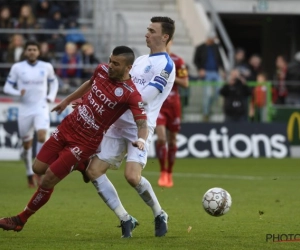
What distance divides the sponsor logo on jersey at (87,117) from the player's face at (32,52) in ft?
22.4

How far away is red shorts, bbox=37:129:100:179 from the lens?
9.80m

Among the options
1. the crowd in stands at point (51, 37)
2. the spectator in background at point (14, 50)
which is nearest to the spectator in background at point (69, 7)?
the crowd in stands at point (51, 37)

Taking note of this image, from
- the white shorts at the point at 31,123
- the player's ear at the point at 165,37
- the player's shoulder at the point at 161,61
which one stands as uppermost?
the player's ear at the point at 165,37

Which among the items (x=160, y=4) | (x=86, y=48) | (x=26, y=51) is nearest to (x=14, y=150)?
(x=86, y=48)

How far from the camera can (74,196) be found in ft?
49.2

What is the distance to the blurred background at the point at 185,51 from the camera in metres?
24.7

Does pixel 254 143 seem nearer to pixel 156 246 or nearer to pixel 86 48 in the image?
pixel 86 48

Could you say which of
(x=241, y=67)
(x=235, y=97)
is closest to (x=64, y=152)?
(x=235, y=97)

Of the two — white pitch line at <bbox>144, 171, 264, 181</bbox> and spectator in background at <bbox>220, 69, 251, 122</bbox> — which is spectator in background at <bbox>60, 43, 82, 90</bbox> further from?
white pitch line at <bbox>144, 171, 264, 181</bbox>

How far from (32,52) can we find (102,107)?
A: 23.2 feet

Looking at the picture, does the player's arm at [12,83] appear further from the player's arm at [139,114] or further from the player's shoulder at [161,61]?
the player's arm at [139,114]

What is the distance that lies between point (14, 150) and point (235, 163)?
17.3ft

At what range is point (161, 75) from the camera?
33.7 ft

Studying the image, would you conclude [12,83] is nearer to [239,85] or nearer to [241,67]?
[239,85]
